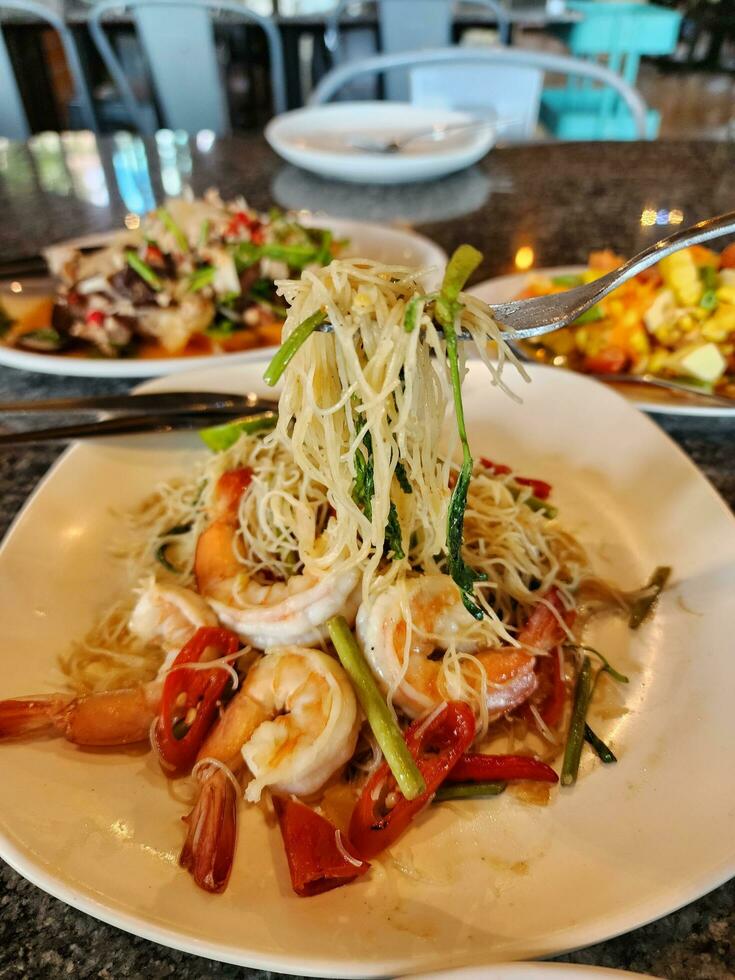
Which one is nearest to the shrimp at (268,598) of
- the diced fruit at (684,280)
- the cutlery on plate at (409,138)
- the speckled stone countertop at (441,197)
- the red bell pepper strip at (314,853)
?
the red bell pepper strip at (314,853)

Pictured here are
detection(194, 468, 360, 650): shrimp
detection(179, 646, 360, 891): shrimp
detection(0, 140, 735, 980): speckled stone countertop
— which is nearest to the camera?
detection(179, 646, 360, 891): shrimp

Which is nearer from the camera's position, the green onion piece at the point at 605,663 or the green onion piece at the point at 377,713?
the green onion piece at the point at 377,713

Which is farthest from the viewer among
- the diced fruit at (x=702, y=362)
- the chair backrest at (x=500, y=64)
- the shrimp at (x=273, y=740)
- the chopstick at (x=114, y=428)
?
the chair backrest at (x=500, y=64)

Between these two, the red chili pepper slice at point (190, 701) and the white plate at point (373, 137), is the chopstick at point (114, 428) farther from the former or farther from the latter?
the white plate at point (373, 137)

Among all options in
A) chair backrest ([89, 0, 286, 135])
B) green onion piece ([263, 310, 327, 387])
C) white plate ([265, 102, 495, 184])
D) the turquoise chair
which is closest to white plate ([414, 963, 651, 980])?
green onion piece ([263, 310, 327, 387])

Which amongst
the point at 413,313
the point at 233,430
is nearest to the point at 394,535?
the point at 413,313

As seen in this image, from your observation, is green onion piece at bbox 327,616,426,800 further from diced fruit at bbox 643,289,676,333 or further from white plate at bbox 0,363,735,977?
diced fruit at bbox 643,289,676,333
